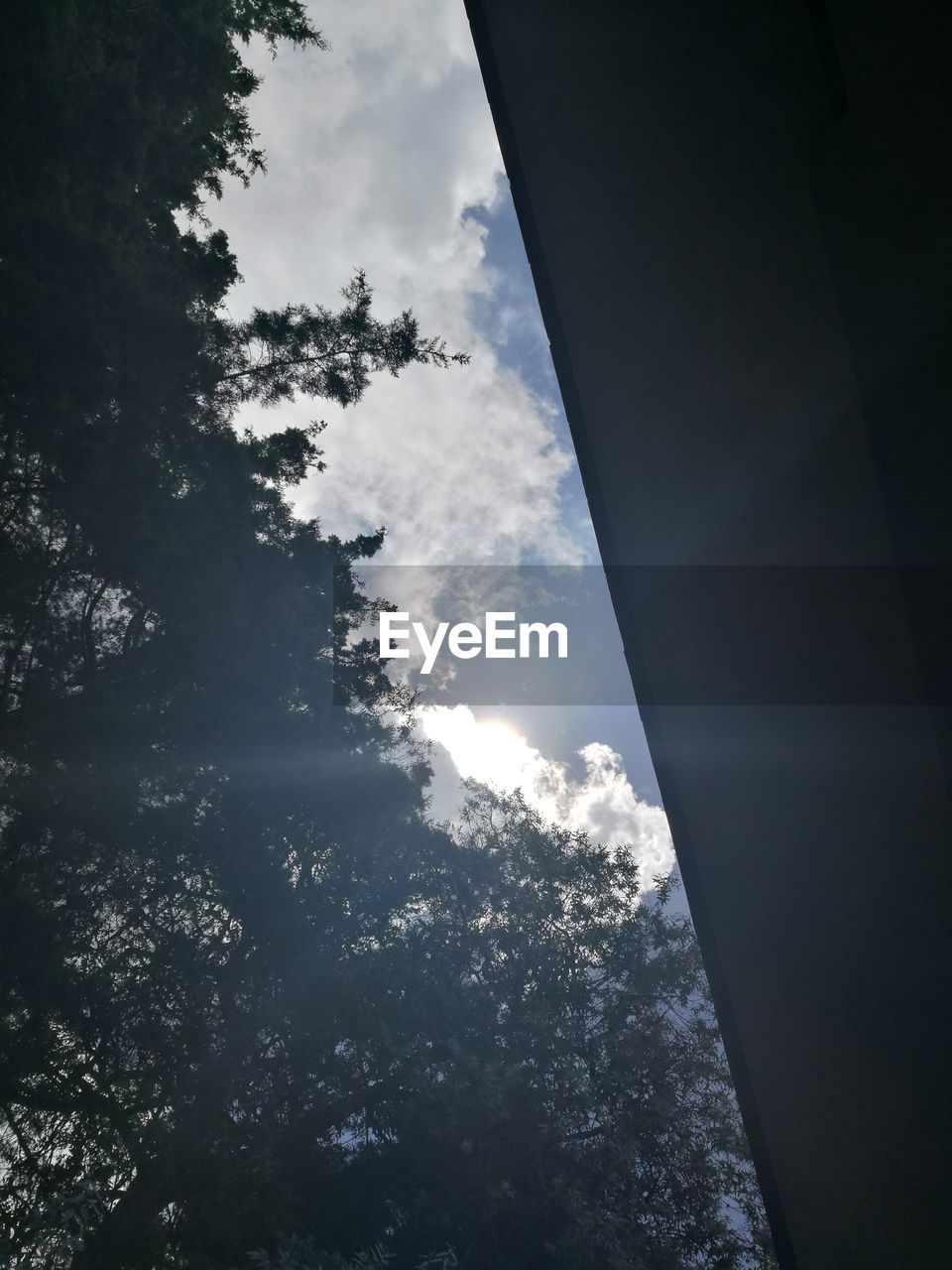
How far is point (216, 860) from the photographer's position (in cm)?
1038

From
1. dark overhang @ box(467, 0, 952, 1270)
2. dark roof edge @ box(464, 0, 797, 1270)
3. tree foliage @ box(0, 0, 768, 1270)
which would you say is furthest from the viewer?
tree foliage @ box(0, 0, 768, 1270)

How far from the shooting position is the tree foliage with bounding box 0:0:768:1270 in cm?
732

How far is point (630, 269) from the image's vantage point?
272cm

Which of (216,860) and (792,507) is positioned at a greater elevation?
(216,860)

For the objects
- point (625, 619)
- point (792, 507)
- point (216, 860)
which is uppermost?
point (216, 860)

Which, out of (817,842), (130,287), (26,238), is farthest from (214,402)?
(817,842)

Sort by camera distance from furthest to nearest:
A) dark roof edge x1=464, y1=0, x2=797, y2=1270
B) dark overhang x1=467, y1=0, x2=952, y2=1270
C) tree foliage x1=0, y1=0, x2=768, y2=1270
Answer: tree foliage x1=0, y1=0, x2=768, y2=1270 < dark roof edge x1=464, y1=0, x2=797, y2=1270 < dark overhang x1=467, y1=0, x2=952, y2=1270

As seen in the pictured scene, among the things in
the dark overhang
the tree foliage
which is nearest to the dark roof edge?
the dark overhang

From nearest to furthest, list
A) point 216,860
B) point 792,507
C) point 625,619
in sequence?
point 792,507, point 625,619, point 216,860

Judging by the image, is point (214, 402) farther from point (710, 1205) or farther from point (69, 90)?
point (710, 1205)

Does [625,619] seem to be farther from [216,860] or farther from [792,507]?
[216,860]

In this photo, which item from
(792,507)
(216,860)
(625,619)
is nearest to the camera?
(792,507)

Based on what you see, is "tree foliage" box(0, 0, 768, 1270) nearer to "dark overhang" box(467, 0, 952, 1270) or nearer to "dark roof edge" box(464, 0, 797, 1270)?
"dark roof edge" box(464, 0, 797, 1270)

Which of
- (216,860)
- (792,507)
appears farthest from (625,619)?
(216,860)
